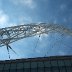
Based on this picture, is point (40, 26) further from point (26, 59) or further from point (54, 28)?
point (26, 59)

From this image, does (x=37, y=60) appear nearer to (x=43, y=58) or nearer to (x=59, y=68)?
(x=43, y=58)

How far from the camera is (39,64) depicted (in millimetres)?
50156

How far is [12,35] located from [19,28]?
2.44 metres

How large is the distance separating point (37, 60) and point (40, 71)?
2.83 m

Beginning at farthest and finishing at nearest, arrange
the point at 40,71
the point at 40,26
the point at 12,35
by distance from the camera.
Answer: the point at 40,26, the point at 12,35, the point at 40,71

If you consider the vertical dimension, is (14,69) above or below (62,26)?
below

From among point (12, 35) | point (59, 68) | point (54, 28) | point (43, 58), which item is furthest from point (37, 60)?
point (54, 28)

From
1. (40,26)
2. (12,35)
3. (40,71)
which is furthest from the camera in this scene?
(40,26)

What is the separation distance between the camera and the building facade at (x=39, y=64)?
49188 millimetres

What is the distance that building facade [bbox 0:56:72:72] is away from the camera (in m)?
49.2

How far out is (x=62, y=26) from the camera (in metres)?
66.6

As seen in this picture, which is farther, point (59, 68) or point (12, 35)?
point (12, 35)

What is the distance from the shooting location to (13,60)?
51188 mm

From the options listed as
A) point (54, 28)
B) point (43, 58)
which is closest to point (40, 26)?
point (54, 28)
